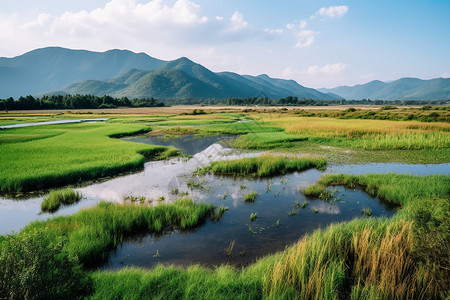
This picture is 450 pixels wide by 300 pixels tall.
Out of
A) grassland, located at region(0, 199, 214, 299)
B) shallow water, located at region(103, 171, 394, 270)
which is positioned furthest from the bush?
shallow water, located at region(103, 171, 394, 270)

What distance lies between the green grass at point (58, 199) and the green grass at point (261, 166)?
8.51 metres

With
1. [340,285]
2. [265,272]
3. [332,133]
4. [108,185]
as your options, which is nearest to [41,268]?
[265,272]

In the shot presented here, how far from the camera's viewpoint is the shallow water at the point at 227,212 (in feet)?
28.1

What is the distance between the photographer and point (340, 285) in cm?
611

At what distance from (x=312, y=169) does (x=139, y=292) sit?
16991 mm

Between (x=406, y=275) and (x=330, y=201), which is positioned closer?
(x=406, y=275)

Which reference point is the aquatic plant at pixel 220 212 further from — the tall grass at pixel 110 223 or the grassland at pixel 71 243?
the tall grass at pixel 110 223

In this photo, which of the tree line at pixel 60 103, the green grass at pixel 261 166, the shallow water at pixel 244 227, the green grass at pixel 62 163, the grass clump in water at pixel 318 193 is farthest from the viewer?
the tree line at pixel 60 103

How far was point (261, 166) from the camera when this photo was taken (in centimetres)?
1872

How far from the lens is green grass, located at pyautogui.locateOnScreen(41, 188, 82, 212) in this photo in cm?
1194

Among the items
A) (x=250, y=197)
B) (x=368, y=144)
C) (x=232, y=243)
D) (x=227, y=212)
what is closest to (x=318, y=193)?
(x=250, y=197)

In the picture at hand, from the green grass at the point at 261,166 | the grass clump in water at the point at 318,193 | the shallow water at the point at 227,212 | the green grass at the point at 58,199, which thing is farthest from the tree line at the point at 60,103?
the grass clump in water at the point at 318,193

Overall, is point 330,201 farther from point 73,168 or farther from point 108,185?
point 73,168

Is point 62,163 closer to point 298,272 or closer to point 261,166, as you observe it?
point 261,166
